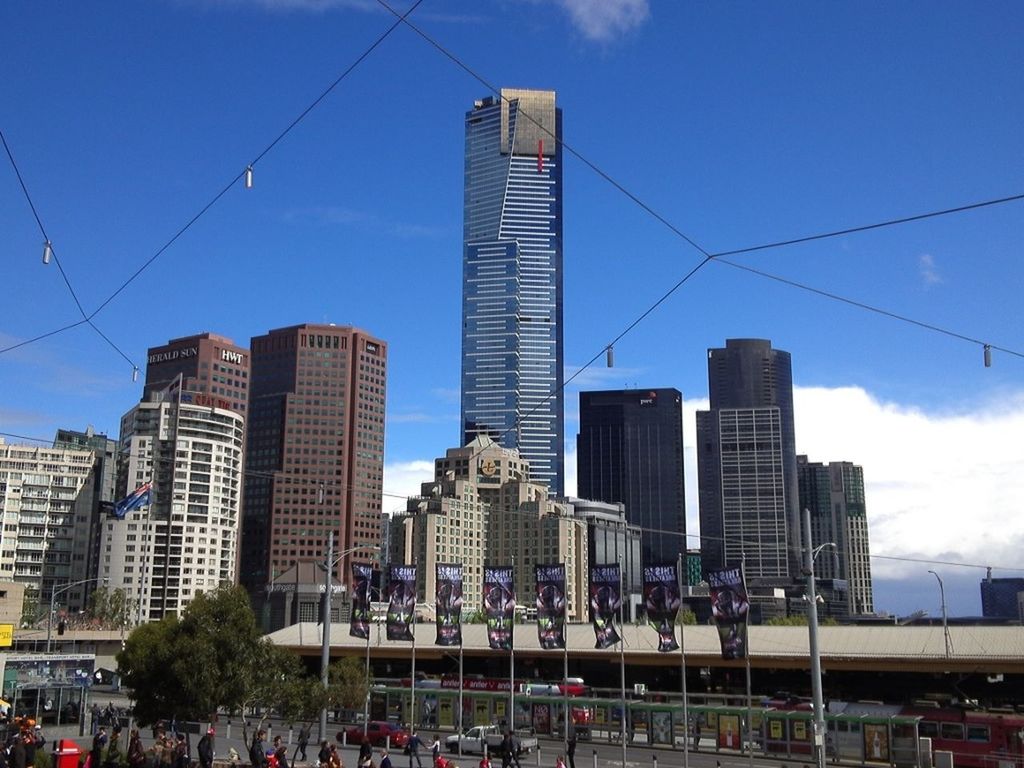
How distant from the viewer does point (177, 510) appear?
18800cm

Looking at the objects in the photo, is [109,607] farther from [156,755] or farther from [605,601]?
[156,755]

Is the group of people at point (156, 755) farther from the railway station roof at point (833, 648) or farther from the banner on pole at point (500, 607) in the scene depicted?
the railway station roof at point (833, 648)

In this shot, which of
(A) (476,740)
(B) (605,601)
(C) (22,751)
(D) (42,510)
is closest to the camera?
(C) (22,751)

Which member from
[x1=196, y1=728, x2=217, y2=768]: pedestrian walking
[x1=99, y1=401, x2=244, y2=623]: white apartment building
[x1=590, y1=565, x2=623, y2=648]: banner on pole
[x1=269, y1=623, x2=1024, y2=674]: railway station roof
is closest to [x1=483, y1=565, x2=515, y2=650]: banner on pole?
[x1=590, y1=565, x2=623, y2=648]: banner on pole

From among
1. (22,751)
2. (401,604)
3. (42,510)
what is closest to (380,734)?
(401,604)

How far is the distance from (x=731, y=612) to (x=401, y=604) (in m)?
16.6

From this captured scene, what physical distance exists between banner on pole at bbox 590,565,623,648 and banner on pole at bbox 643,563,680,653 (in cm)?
157

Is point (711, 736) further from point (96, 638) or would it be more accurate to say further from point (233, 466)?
point (233, 466)

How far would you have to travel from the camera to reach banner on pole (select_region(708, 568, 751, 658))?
1809 inches

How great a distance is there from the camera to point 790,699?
64.5 m

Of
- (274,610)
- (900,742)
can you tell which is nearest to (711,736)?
(900,742)

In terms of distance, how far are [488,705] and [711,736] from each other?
43.1ft

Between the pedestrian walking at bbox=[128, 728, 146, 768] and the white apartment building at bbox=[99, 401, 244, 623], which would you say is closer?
the pedestrian walking at bbox=[128, 728, 146, 768]

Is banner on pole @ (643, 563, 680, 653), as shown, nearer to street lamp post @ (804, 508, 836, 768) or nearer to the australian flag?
street lamp post @ (804, 508, 836, 768)
